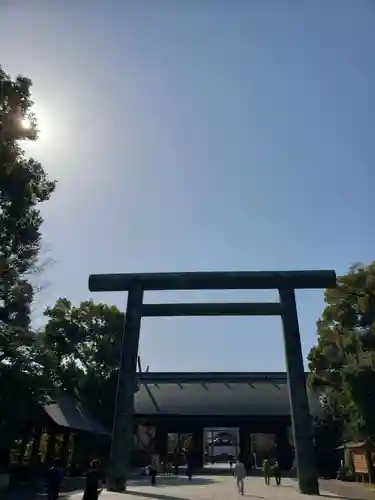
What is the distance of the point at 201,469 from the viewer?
35781mm

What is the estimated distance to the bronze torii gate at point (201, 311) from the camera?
18.1m

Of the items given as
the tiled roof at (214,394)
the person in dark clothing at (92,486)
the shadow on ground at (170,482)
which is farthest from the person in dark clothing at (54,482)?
the tiled roof at (214,394)

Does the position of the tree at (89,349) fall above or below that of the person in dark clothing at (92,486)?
above

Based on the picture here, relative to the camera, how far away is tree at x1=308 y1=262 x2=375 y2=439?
67.8ft

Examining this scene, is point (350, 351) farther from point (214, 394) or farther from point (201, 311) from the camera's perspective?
point (214, 394)

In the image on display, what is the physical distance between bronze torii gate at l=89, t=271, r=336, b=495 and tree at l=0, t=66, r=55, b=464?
324 cm

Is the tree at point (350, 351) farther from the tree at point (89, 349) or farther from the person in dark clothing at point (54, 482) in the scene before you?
the tree at point (89, 349)

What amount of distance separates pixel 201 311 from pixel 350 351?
24.3 ft

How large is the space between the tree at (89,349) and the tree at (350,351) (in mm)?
16154

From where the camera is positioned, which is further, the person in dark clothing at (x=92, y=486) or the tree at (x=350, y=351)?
the tree at (x=350, y=351)

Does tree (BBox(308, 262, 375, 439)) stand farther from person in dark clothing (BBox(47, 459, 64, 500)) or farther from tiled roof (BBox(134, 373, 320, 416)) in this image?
person in dark clothing (BBox(47, 459, 64, 500))

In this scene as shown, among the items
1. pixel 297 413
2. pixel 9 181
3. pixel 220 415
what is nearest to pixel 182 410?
pixel 220 415

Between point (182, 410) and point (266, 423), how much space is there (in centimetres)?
581

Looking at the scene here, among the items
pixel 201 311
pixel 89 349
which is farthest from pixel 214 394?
pixel 201 311
